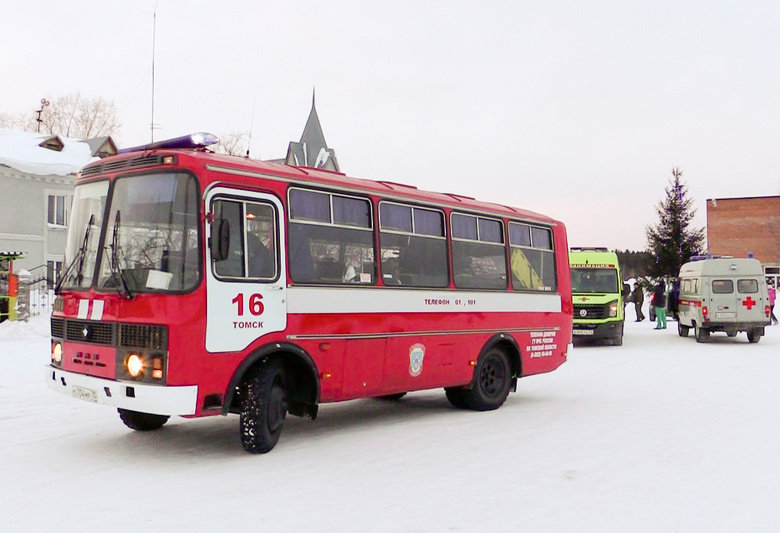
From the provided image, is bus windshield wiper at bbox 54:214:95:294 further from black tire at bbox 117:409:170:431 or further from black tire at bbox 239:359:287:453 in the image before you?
black tire at bbox 239:359:287:453

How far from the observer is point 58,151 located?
3906 centimetres

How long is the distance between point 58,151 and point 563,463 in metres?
37.1

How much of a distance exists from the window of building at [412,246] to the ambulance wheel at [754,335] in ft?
55.0

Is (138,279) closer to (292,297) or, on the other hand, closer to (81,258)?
(81,258)

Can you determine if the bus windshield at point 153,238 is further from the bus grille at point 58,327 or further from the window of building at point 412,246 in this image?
the window of building at point 412,246

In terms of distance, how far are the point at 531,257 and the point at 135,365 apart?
680 centimetres

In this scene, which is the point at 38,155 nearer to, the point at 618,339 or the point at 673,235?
the point at 618,339

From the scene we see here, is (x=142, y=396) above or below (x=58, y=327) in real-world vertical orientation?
below

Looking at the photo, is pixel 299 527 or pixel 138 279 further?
pixel 138 279

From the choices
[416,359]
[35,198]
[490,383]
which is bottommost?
[490,383]

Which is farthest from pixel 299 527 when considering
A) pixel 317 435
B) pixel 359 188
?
pixel 359 188

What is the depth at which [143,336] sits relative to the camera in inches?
280

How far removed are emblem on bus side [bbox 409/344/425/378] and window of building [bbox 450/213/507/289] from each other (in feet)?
3.83

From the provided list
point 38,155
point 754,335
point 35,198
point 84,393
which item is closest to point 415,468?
point 84,393
